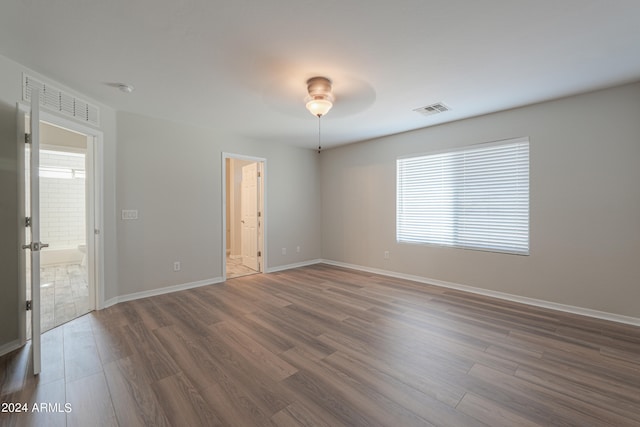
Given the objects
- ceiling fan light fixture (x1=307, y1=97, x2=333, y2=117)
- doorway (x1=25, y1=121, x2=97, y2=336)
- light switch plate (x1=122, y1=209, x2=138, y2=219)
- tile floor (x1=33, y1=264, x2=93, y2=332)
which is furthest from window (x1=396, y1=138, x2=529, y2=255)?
doorway (x1=25, y1=121, x2=97, y2=336)

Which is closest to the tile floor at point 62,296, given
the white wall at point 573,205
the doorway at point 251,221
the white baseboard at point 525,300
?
the doorway at point 251,221

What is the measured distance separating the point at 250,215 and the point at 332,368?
160 inches

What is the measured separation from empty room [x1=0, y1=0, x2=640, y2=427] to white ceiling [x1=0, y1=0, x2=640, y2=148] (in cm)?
2

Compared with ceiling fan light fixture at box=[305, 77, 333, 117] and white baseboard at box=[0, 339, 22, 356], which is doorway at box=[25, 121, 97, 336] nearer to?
white baseboard at box=[0, 339, 22, 356]

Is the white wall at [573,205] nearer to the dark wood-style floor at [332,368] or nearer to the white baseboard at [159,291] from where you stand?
the dark wood-style floor at [332,368]

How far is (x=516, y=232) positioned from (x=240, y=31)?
3.99 m

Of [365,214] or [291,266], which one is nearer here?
[365,214]

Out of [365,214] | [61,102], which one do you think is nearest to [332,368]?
[365,214]

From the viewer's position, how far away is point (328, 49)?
2.21 meters

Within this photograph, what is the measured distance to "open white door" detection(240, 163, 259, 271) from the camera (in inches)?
213

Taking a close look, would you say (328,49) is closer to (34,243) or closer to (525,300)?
(34,243)

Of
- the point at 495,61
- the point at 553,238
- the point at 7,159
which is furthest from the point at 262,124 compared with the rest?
the point at 553,238

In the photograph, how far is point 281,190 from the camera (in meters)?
5.54

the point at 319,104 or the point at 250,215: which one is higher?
the point at 319,104
